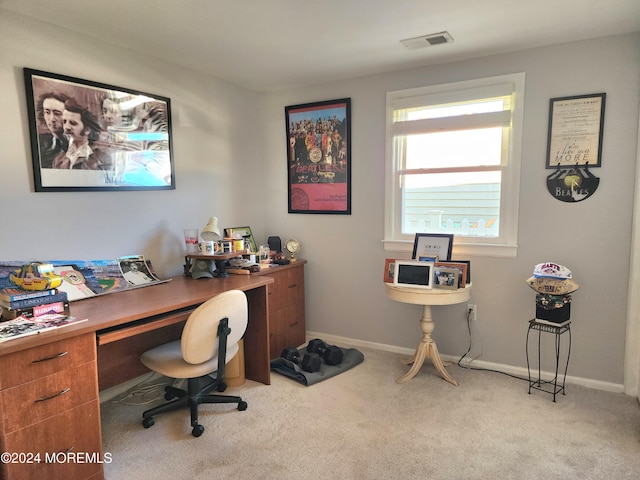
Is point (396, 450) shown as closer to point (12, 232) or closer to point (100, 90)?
point (12, 232)

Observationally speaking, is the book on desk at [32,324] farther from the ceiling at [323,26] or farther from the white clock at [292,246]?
the white clock at [292,246]

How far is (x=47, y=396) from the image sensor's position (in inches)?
68.1

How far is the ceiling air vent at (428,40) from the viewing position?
2609mm

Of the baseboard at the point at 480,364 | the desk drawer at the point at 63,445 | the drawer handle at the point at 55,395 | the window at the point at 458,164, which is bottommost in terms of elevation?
the baseboard at the point at 480,364

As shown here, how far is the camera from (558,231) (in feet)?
9.40

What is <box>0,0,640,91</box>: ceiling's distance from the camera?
7.20 feet

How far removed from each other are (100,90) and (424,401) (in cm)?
292

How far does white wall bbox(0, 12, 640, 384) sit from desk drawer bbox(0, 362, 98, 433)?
922 millimetres

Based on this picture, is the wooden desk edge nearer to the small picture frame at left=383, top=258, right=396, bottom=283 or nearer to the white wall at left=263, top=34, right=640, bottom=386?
the small picture frame at left=383, top=258, right=396, bottom=283

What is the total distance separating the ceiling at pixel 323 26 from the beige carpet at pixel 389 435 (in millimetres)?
2363

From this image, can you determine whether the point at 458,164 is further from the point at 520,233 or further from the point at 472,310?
the point at 472,310

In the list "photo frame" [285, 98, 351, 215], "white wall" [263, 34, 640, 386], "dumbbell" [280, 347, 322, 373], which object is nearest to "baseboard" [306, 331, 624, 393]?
"white wall" [263, 34, 640, 386]

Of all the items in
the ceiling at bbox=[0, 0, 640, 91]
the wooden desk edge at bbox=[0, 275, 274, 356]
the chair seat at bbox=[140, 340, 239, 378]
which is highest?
the ceiling at bbox=[0, 0, 640, 91]

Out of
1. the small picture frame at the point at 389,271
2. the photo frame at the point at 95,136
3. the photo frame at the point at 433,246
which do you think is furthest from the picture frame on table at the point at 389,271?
the photo frame at the point at 95,136
